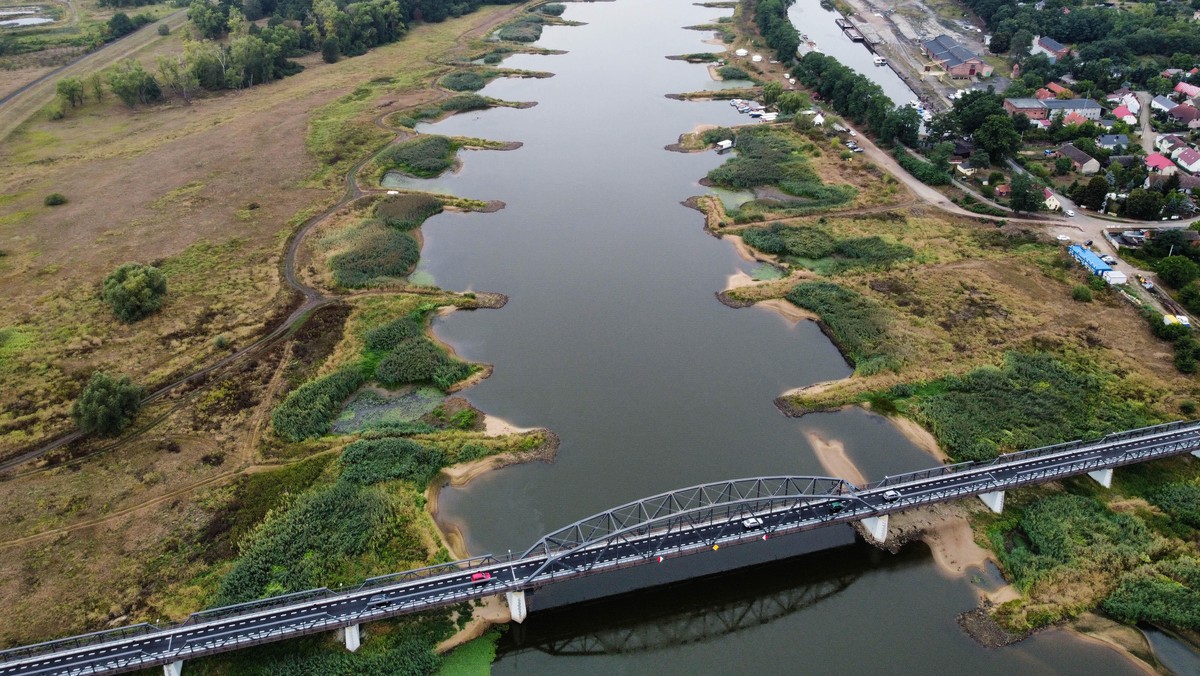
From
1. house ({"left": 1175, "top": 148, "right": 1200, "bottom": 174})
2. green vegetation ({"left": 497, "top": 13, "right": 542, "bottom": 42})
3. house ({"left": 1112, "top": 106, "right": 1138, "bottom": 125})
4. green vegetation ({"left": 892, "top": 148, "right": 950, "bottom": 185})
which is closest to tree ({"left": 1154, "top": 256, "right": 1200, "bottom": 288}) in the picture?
house ({"left": 1175, "top": 148, "right": 1200, "bottom": 174})

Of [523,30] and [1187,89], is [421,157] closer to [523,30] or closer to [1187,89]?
[523,30]

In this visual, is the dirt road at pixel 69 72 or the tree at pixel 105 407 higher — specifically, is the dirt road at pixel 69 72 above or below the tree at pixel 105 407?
above

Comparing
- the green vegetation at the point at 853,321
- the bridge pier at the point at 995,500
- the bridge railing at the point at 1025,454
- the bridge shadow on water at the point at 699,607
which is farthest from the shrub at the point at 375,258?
the bridge pier at the point at 995,500

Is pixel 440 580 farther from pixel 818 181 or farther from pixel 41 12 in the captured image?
pixel 41 12

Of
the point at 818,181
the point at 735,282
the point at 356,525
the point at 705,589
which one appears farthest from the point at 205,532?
the point at 818,181

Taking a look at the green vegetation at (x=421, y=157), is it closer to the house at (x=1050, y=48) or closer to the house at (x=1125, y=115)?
the house at (x=1125, y=115)

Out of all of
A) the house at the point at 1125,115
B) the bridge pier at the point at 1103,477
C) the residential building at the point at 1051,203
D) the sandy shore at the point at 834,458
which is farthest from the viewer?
the house at the point at 1125,115
